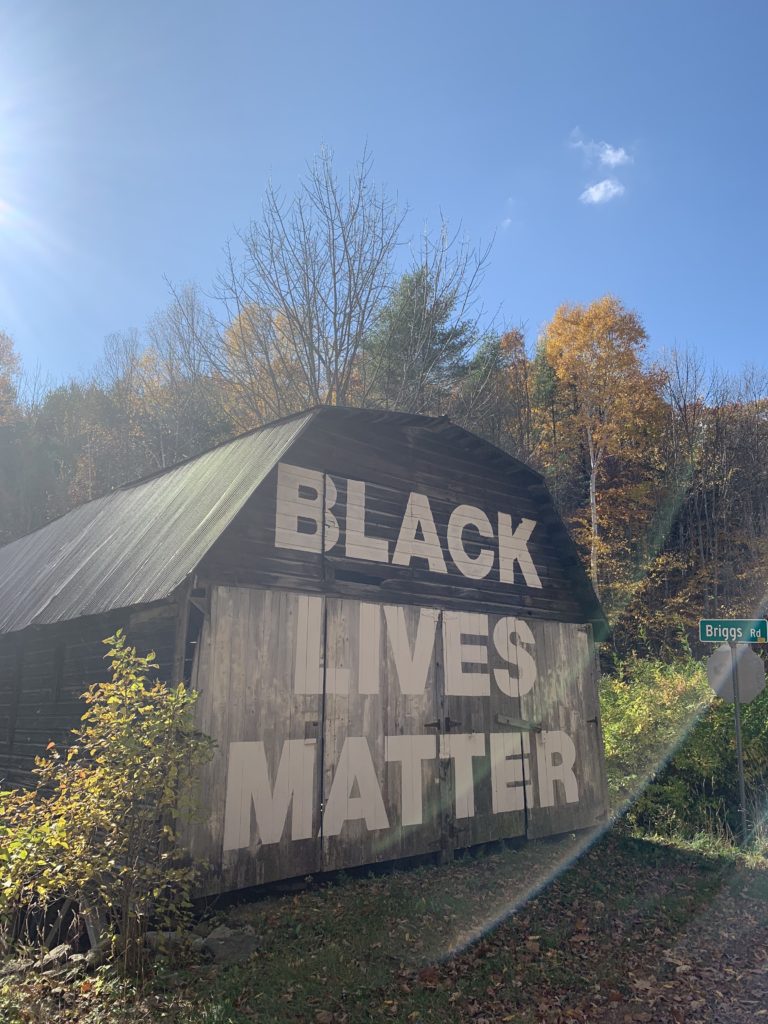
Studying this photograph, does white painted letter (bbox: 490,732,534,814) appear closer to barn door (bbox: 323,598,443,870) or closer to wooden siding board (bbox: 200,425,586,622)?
barn door (bbox: 323,598,443,870)

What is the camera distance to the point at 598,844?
1016 centimetres

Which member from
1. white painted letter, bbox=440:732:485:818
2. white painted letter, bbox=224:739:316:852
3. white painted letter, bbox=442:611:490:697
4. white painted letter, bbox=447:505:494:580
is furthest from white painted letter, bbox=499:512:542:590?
white painted letter, bbox=224:739:316:852

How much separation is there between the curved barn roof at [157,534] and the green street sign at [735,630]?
1538mm

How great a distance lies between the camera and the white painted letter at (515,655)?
998 cm

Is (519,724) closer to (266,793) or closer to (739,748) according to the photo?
(739,748)

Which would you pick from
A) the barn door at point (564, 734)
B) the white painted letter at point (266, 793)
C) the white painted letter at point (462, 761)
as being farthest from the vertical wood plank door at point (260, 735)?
the barn door at point (564, 734)

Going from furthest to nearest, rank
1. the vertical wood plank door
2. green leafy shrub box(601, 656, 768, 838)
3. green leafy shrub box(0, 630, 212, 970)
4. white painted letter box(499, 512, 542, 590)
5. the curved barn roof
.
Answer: green leafy shrub box(601, 656, 768, 838) → white painted letter box(499, 512, 542, 590) → the curved barn roof → the vertical wood plank door → green leafy shrub box(0, 630, 212, 970)

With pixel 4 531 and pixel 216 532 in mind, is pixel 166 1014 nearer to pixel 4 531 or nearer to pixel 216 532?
pixel 216 532

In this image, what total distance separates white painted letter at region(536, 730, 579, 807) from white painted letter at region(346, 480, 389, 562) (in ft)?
11.9

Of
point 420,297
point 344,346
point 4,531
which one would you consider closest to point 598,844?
point 344,346

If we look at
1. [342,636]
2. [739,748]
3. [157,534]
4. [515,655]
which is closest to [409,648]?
[342,636]

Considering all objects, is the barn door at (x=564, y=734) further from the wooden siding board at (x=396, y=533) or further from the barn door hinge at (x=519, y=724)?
the wooden siding board at (x=396, y=533)

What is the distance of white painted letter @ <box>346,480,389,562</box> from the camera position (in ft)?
28.8

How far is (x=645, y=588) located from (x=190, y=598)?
22.2 metres
